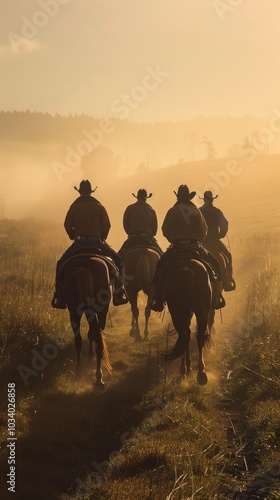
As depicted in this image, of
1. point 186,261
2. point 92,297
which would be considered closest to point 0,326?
point 92,297

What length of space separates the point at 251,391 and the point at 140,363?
2751mm

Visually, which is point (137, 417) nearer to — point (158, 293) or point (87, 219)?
point (158, 293)

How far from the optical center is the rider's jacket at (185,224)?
31.6 feet

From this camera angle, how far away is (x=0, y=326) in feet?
30.6

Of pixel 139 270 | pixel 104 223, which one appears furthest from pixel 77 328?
pixel 139 270

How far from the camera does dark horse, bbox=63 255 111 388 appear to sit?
838 centimetres

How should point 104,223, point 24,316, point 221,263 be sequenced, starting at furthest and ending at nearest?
point 221,263, point 104,223, point 24,316

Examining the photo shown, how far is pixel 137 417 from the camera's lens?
7.08m

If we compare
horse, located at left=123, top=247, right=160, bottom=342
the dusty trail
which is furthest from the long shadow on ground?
horse, located at left=123, top=247, right=160, bottom=342

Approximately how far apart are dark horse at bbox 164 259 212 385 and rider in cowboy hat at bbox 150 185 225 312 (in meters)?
0.44

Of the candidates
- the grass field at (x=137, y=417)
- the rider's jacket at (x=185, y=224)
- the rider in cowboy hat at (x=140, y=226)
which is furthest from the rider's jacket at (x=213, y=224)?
the rider's jacket at (x=185, y=224)

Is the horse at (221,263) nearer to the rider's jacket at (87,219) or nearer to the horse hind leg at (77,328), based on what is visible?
the rider's jacket at (87,219)

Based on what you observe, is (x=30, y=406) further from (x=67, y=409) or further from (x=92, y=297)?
(x=92, y=297)

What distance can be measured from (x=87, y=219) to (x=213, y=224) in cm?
397
